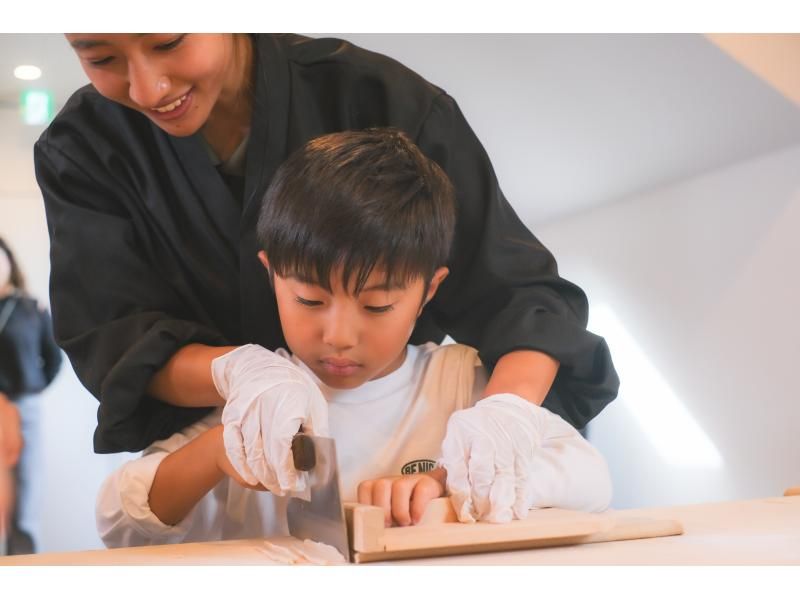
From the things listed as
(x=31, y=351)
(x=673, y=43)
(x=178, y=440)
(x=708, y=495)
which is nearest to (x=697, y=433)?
(x=708, y=495)

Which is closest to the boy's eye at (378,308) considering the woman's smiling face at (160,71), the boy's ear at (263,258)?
the boy's ear at (263,258)

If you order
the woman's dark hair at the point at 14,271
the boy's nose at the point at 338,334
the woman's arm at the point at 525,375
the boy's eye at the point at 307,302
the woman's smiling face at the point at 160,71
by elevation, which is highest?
the woman's smiling face at the point at 160,71

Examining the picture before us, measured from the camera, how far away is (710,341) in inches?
50.5

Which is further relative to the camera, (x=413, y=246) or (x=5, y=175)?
(x=5, y=175)

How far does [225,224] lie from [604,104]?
0.52 m

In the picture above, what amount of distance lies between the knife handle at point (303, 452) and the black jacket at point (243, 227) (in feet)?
0.70

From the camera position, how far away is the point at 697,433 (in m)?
1.28

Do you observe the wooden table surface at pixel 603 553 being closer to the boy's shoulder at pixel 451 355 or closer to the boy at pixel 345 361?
the boy at pixel 345 361

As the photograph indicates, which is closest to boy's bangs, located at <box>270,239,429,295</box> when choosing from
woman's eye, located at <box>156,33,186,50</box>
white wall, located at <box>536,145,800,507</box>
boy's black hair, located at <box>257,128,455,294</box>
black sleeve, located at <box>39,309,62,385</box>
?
boy's black hair, located at <box>257,128,455,294</box>

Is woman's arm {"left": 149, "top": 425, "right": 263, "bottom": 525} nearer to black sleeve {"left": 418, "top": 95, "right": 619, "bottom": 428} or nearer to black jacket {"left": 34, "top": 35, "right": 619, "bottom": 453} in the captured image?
black jacket {"left": 34, "top": 35, "right": 619, "bottom": 453}

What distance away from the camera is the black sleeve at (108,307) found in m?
0.91

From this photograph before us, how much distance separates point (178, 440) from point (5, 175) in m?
0.36

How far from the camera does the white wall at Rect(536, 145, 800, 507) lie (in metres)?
1.26
